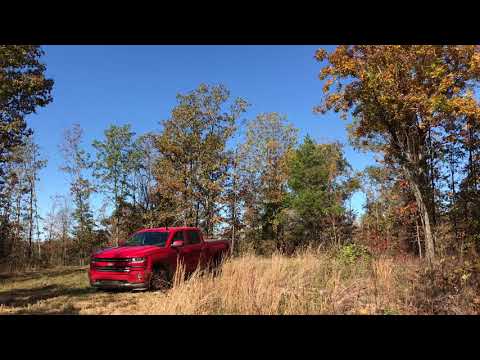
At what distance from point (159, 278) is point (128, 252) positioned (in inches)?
40.4

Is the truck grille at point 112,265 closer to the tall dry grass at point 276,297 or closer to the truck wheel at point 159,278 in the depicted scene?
the truck wheel at point 159,278

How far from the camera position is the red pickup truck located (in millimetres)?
8828

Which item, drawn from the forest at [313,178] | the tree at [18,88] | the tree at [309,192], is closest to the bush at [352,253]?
the forest at [313,178]

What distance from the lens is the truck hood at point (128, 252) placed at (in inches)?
352

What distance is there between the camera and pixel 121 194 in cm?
3356

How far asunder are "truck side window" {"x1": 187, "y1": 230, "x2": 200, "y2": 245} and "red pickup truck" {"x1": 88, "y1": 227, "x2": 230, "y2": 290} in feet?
0.31

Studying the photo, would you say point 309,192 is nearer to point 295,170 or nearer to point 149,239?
point 295,170

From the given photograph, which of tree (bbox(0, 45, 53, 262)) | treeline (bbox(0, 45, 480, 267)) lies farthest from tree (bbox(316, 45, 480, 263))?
tree (bbox(0, 45, 53, 262))

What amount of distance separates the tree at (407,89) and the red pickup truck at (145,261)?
27.9 feet
